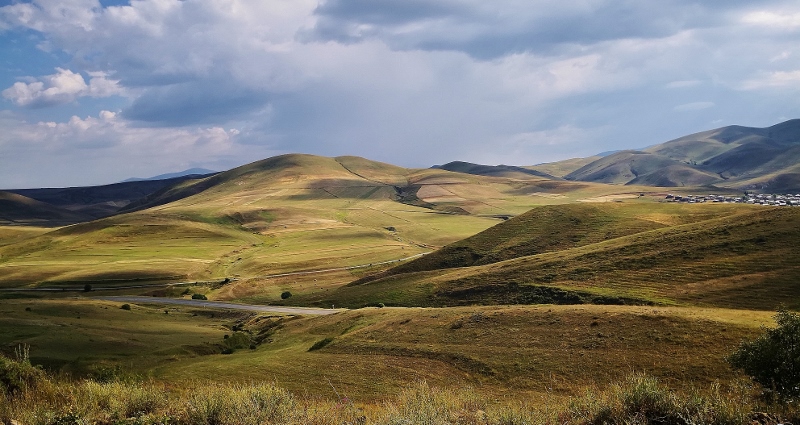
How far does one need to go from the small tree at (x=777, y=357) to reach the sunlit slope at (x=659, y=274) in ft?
104

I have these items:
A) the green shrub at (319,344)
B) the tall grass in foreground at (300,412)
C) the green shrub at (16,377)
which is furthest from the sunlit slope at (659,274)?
the green shrub at (16,377)

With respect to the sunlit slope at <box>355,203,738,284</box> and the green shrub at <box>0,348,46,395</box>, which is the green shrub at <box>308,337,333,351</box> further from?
the sunlit slope at <box>355,203,738,284</box>

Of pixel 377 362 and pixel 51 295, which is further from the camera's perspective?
pixel 51 295

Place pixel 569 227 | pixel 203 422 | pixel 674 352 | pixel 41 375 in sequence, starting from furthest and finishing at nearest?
pixel 569 227
pixel 674 352
pixel 41 375
pixel 203 422

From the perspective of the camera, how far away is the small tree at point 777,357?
18.8m

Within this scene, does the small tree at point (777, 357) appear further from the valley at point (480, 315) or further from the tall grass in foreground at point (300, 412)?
the tall grass in foreground at point (300, 412)

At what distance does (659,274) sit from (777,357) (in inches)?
1844

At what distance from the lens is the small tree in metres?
18.8

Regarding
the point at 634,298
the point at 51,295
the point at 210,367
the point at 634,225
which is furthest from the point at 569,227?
the point at 51,295

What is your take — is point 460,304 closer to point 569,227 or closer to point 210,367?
point 210,367

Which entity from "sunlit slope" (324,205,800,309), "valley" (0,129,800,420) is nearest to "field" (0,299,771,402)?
"valley" (0,129,800,420)

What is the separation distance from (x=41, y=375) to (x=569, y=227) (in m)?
106

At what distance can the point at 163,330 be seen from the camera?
62406 mm

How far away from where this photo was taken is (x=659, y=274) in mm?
62906
